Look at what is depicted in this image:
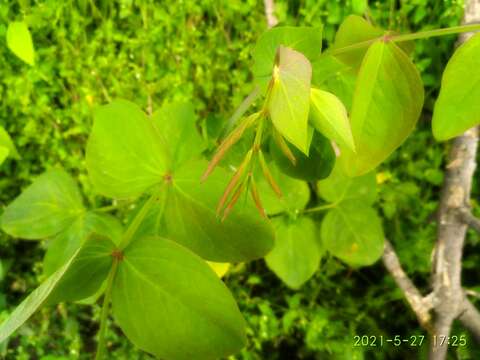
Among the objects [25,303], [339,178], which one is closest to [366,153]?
[25,303]

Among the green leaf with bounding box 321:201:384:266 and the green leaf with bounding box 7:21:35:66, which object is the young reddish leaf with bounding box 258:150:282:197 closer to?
the green leaf with bounding box 321:201:384:266

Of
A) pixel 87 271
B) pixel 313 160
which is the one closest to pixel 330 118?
pixel 313 160

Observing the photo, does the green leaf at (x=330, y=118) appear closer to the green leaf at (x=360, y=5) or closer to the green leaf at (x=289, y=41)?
the green leaf at (x=289, y=41)

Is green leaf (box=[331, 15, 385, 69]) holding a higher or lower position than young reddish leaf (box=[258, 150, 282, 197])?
higher

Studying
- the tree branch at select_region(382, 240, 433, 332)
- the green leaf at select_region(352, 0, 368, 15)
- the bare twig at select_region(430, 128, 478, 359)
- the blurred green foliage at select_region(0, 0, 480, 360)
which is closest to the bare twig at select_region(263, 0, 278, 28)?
the blurred green foliage at select_region(0, 0, 480, 360)

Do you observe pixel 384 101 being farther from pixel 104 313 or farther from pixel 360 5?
pixel 360 5

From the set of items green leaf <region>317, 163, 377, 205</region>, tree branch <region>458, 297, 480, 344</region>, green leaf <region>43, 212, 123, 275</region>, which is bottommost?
tree branch <region>458, 297, 480, 344</region>

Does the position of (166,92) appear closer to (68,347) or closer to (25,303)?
(68,347)
